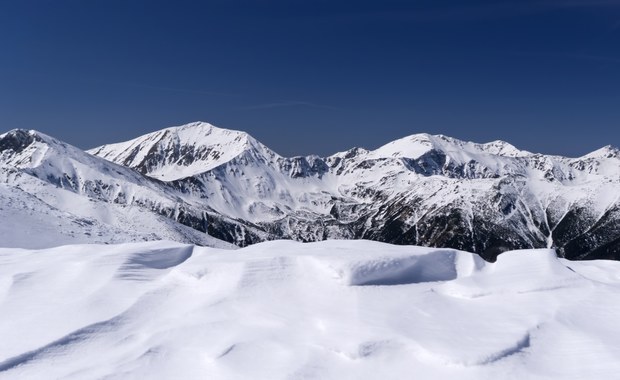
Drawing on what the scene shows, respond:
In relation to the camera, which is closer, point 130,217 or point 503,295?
point 503,295

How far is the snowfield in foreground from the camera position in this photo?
9906mm

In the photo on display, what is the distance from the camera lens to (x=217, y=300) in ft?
42.3

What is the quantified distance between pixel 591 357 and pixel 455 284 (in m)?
4.26

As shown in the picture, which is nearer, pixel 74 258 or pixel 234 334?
pixel 234 334

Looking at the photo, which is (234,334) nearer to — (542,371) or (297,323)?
(297,323)

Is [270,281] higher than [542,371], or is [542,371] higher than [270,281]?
[270,281]

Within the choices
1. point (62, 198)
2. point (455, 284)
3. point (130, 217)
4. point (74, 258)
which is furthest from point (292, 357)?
point (62, 198)

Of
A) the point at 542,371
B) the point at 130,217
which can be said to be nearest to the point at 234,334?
the point at 542,371

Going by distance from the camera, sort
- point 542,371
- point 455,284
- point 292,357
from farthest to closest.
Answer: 1. point 455,284
2. point 292,357
3. point 542,371

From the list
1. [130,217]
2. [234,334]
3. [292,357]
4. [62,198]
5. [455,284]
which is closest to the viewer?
[292,357]

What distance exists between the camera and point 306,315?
11.9m

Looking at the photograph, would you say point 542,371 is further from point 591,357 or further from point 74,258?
point 74,258

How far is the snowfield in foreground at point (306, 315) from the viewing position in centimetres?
991

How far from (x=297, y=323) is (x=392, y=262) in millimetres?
3613
